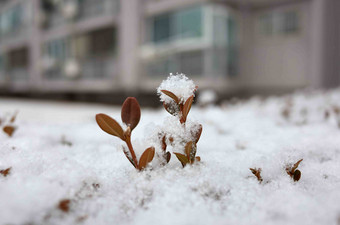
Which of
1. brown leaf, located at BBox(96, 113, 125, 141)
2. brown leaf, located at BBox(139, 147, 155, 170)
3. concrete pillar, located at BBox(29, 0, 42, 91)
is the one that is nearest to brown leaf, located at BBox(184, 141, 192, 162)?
Result: brown leaf, located at BBox(139, 147, 155, 170)

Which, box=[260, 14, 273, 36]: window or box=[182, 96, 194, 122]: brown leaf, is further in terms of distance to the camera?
box=[260, 14, 273, 36]: window

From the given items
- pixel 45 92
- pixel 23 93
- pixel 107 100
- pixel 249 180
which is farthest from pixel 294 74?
pixel 23 93

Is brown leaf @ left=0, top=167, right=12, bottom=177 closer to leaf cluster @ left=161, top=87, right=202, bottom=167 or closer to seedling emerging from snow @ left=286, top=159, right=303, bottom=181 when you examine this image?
leaf cluster @ left=161, top=87, right=202, bottom=167

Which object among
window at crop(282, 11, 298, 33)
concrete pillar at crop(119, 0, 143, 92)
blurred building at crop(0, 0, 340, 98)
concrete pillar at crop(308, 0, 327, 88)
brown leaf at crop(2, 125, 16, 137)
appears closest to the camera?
brown leaf at crop(2, 125, 16, 137)

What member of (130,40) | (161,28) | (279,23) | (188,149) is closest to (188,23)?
(161,28)

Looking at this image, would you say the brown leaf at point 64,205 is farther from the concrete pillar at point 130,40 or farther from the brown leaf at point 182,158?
the concrete pillar at point 130,40
